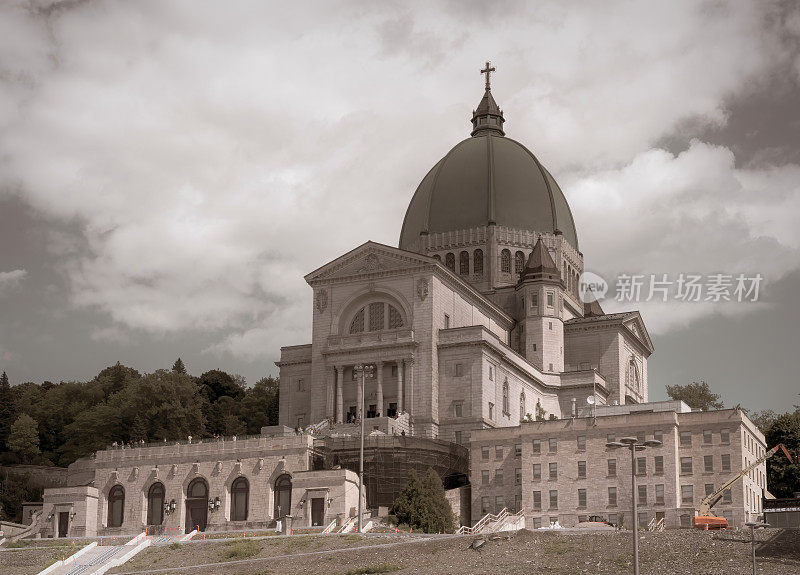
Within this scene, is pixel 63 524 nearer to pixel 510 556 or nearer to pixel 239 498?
pixel 239 498

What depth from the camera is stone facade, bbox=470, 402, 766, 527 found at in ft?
313

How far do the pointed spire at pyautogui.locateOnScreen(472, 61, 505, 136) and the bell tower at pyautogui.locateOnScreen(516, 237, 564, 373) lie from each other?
24.6 m

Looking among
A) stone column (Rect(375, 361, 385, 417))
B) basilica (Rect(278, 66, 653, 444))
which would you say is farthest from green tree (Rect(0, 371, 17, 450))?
stone column (Rect(375, 361, 385, 417))

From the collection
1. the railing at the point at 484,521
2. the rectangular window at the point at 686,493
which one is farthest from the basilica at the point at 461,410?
the railing at the point at 484,521

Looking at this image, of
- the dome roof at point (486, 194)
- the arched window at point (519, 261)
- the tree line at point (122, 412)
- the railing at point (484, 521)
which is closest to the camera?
the railing at point (484, 521)

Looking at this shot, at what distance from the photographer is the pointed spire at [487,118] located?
15712cm

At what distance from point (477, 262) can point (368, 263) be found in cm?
2371

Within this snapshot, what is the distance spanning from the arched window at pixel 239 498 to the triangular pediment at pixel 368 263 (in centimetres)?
2444

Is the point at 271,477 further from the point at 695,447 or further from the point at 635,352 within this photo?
the point at 635,352

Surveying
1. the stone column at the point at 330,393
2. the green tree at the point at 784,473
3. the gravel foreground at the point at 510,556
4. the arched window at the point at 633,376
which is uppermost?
the arched window at the point at 633,376

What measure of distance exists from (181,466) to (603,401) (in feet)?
150

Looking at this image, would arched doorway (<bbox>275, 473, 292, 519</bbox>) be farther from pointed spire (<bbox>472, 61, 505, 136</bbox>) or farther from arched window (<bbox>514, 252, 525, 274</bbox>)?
pointed spire (<bbox>472, 61, 505, 136</bbox>)

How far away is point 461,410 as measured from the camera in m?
116

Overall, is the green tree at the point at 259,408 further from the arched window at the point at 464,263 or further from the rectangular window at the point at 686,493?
the rectangular window at the point at 686,493
